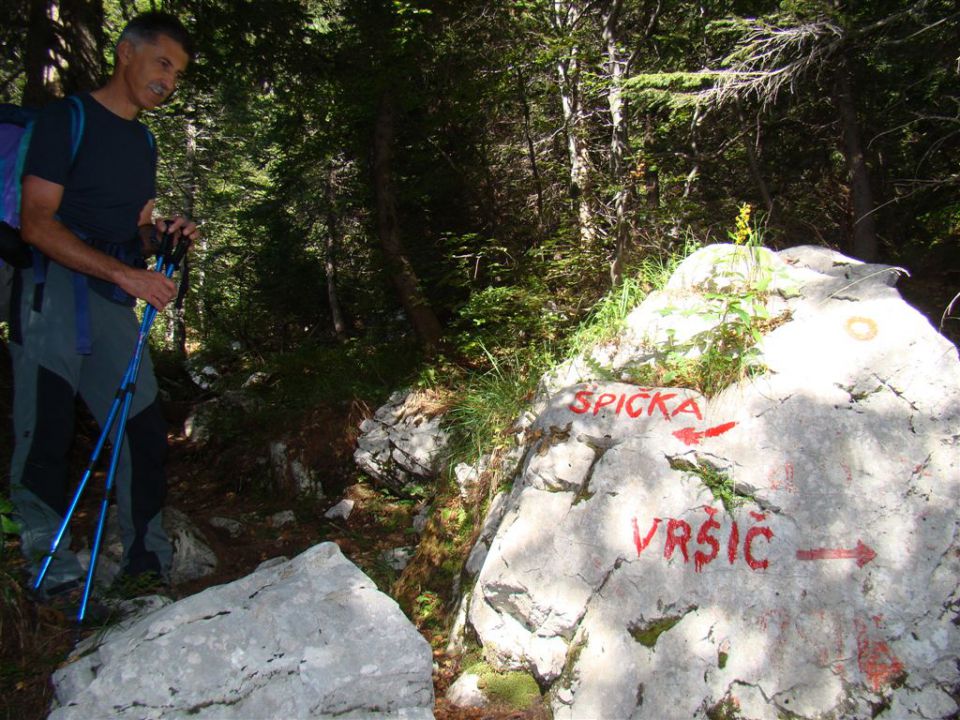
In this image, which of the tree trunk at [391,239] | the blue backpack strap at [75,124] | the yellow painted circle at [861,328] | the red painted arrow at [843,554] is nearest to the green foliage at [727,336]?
the yellow painted circle at [861,328]

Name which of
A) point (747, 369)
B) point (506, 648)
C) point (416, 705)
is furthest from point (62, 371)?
point (747, 369)

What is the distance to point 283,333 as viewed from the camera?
517 inches

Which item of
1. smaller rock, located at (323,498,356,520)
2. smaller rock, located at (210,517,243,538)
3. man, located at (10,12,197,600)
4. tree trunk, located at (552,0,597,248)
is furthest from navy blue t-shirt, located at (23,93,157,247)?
tree trunk, located at (552,0,597,248)

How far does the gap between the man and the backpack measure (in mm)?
60

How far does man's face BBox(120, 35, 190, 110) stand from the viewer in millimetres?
2844

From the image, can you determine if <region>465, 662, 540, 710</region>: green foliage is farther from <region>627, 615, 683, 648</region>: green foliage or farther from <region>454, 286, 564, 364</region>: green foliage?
<region>454, 286, 564, 364</region>: green foliage

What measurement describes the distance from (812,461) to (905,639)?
2.60 ft

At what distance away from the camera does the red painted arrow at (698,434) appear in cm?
316

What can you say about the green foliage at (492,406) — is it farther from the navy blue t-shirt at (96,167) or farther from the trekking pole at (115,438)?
the navy blue t-shirt at (96,167)

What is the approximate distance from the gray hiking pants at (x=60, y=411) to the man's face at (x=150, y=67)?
0.89 metres

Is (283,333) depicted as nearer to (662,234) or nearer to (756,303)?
(662,234)

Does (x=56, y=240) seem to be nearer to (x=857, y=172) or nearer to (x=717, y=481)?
(x=717, y=481)

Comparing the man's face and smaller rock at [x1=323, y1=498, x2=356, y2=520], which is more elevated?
the man's face

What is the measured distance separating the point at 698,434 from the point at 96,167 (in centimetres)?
315
